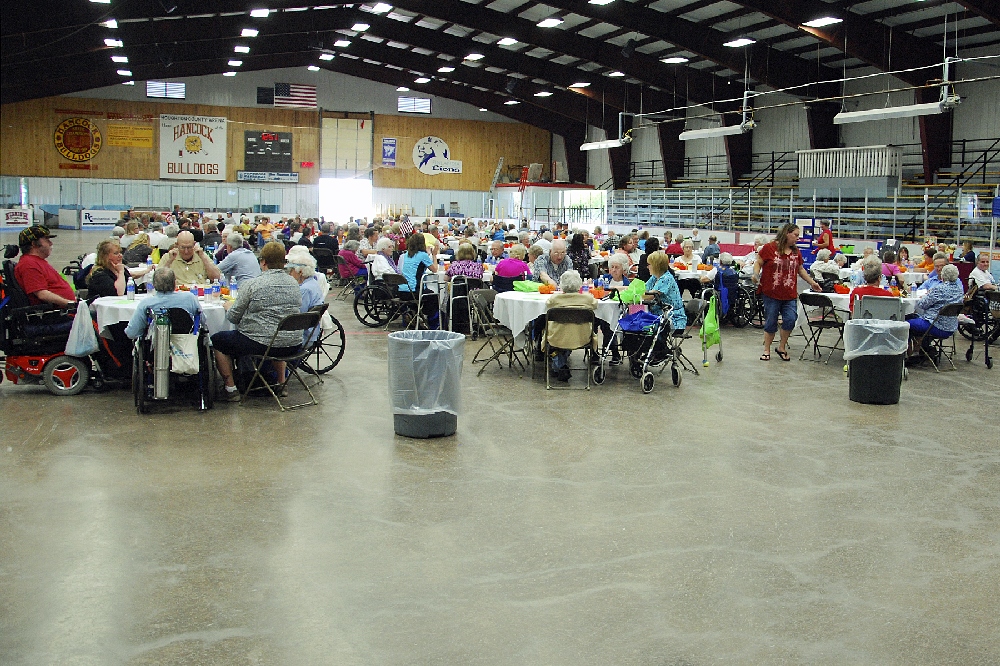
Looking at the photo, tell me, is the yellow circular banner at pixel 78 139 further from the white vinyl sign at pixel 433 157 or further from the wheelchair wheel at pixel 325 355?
the wheelchair wheel at pixel 325 355

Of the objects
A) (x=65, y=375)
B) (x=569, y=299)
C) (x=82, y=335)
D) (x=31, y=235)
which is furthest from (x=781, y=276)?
(x=31, y=235)

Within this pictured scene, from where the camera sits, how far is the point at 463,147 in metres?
34.1

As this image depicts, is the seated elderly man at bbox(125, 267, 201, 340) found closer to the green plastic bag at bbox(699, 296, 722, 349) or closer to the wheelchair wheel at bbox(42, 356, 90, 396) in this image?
the wheelchair wheel at bbox(42, 356, 90, 396)

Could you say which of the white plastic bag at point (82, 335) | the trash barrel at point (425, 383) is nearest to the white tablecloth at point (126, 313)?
the white plastic bag at point (82, 335)

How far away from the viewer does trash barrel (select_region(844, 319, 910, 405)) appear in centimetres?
673

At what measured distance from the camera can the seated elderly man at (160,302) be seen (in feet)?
19.4

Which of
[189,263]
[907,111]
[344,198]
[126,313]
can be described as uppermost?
[344,198]

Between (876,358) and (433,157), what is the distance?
2833cm

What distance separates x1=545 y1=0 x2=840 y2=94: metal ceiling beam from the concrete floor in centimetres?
1196

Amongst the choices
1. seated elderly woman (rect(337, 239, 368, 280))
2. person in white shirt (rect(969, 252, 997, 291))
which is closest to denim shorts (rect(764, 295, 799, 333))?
person in white shirt (rect(969, 252, 997, 291))

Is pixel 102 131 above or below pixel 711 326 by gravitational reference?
above

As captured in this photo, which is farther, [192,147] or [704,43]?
[192,147]

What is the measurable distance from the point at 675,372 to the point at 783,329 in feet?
6.35

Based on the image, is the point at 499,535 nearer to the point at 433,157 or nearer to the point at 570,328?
the point at 570,328
